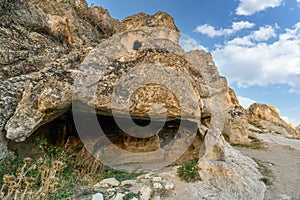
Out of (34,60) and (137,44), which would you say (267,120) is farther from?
(34,60)

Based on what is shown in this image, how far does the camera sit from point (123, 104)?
Result: 6.26 meters

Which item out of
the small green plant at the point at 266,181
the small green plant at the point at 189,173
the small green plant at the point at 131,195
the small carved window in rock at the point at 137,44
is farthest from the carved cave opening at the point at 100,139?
the small carved window in rock at the point at 137,44

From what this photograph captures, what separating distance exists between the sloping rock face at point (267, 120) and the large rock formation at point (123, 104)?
69.1 ft

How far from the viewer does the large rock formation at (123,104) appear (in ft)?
19.1

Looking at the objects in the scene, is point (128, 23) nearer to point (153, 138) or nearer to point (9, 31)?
point (9, 31)

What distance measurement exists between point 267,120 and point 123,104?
27227 millimetres

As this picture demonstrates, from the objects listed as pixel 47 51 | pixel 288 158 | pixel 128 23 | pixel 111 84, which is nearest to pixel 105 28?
pixel 128 23

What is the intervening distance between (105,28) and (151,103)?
13.8 meters

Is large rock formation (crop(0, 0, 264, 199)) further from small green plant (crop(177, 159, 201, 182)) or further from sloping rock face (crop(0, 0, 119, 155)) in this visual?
small green plant (crop(177, 159, 201, 182))

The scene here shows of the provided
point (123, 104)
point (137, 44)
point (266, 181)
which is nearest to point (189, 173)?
point (123, 104)

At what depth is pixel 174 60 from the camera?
702 cm

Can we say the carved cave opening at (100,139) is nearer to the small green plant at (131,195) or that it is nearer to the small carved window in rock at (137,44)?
the small green plant at (131,195)

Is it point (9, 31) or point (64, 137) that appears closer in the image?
point (64, 137)

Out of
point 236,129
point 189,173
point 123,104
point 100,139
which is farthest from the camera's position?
point 236,129
